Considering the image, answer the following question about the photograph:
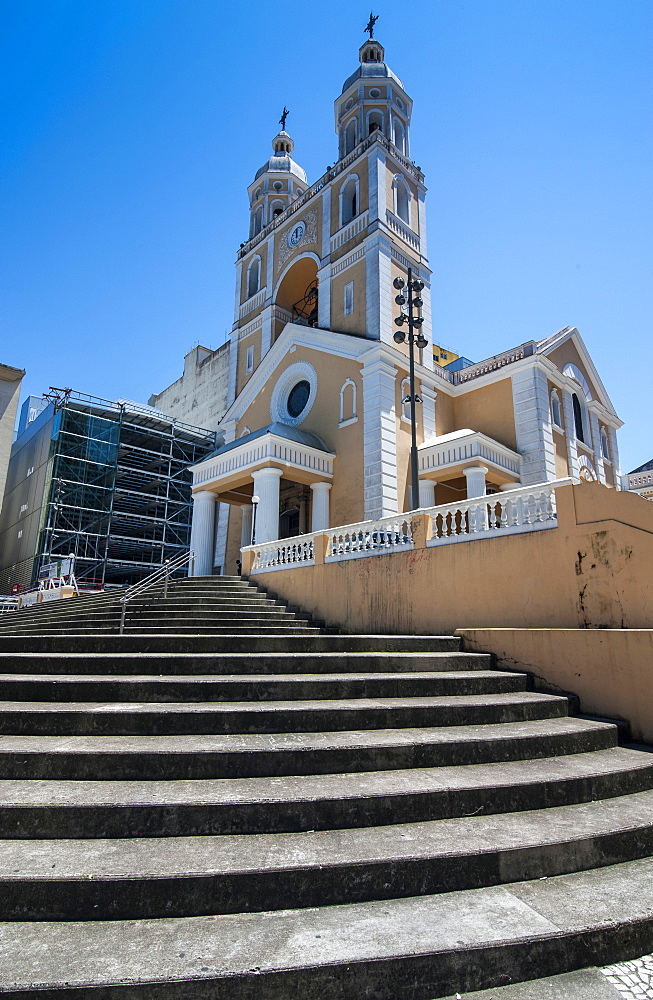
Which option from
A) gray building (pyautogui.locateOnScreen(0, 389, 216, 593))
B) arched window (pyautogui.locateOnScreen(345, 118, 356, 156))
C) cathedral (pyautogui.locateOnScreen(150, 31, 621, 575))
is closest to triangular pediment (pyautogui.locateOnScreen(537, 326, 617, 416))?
cathedral (pyautogui.locateOnScreen(150, 31, 621, 575))

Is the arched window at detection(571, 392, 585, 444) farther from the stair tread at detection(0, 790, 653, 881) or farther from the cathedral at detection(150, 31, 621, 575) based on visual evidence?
the stair tread at detection(0, 790, 653, 881)

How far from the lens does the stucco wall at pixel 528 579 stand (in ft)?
21.9

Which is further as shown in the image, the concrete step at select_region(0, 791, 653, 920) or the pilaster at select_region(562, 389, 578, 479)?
the pilaster at select_region(562, 389, 578, 479)

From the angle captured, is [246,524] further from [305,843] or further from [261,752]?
[305,843]

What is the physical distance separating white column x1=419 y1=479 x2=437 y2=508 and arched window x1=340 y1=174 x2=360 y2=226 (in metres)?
Result: 12.2

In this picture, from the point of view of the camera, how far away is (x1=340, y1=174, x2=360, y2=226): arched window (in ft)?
74.2

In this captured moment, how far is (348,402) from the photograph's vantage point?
1884 cm

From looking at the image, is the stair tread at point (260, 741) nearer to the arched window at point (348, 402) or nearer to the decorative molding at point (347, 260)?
the arched window at point (348, 402)

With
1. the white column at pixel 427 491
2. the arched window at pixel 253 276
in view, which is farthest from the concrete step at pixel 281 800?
the arched window at pixel 253 276

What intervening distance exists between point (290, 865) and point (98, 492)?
32.0 meters

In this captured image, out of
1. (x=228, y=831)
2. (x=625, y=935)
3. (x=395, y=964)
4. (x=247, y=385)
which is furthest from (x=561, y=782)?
(x=247, y=385)

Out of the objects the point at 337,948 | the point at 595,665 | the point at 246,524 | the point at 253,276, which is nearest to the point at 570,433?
the point at 246,524

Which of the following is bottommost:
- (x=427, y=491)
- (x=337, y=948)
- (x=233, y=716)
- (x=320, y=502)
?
(x=337, y=948)

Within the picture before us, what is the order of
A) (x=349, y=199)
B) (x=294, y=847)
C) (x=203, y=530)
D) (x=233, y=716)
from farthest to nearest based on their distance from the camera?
(x=349, y=199)
(x=203, y=530)
(x=233, y=716)
(x=294, y=847)
